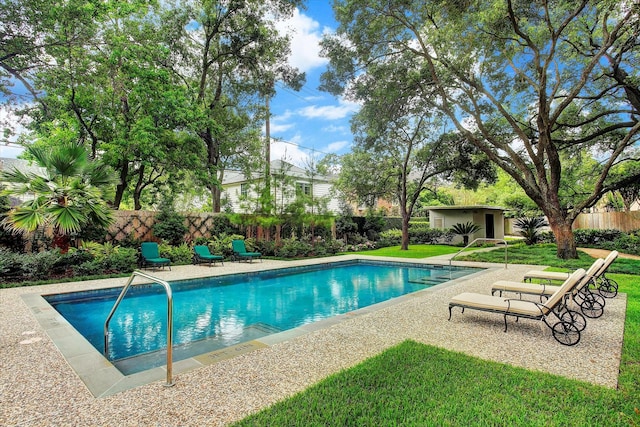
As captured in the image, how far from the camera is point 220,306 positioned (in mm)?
7629

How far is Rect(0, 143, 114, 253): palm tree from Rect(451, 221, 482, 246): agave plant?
70.2ft

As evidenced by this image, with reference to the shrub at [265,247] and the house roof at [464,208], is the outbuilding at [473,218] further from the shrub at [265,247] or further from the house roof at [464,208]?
the shrub at [265,247]

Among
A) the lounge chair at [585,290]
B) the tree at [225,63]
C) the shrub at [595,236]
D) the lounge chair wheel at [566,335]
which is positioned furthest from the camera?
the shrub at [595,236]

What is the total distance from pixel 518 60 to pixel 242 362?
1538 cm

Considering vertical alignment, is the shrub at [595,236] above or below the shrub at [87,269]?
above

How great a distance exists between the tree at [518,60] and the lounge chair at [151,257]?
9427 millimetres

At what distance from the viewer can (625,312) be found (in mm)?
5770

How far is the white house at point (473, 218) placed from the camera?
24438mm

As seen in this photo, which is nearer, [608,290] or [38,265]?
[608,290]

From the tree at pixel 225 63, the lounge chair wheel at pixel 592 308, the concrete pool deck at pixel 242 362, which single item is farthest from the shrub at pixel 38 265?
the lounge chair wheel at pixel 592 308

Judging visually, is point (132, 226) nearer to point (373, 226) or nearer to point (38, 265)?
point (38, 265)

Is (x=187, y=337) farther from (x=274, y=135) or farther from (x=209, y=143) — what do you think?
(x=274, y=135)

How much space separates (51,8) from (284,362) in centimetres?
1288

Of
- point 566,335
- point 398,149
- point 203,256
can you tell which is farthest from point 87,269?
point 398,149
